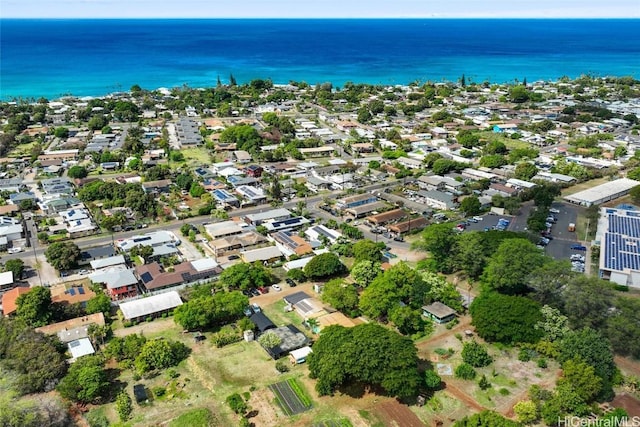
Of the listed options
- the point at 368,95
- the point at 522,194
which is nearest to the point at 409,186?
the point at 522,194

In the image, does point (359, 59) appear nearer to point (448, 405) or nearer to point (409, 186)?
point (409, 186)

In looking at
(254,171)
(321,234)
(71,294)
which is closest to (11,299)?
(71,294)

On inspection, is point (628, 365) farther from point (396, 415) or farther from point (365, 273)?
point (365, 273)

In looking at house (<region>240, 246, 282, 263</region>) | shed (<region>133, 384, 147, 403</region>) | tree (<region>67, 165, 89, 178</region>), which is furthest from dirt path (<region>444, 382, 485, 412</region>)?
tree (<region>67, 165, 89, 178</region>)

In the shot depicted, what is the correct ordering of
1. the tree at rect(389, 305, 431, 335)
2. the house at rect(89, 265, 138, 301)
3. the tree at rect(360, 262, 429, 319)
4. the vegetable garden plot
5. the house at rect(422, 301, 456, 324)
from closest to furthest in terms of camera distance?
the vegetable garden plot, the tree at rect(389, 305, 431, 335), the tree at rect(360, 262, 429, 319), the house at rect(422, 301, 456, 324), the house at rect(89, 265, 138, 301)

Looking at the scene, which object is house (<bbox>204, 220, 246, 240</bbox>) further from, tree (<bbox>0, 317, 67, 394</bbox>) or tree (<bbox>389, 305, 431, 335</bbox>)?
tree (<bbox>389, 305, 431, 335</bbox>)
